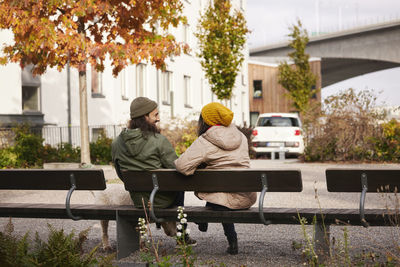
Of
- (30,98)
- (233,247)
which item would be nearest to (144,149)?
(233,247)

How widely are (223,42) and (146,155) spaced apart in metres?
22.9

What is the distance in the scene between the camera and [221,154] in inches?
232

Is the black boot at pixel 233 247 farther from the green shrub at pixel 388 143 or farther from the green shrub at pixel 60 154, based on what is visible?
the green shrub at pixel 388 143

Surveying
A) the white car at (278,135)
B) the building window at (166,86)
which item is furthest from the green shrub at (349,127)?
the building window at (166,86)

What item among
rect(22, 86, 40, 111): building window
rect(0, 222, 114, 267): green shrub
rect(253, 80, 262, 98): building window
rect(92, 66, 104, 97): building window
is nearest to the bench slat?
rect(0, 222, 114, 267): green shrub

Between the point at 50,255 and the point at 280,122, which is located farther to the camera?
the point at 280,122

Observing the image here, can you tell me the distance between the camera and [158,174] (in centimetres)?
588

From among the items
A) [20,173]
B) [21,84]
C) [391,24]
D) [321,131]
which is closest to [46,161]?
[21,84]

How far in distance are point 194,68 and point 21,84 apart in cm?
1830

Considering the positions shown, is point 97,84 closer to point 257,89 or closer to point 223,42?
point 223,42

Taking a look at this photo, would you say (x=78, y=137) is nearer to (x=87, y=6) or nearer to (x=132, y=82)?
(x=132, y=82)

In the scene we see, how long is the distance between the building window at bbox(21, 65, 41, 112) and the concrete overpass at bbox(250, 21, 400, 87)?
3222 cm

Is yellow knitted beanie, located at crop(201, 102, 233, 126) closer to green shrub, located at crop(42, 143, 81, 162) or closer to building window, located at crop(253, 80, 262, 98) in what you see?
green shrub, located at crop(42, 143, 81, 162)

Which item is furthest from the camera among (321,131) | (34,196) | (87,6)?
(321,131)
